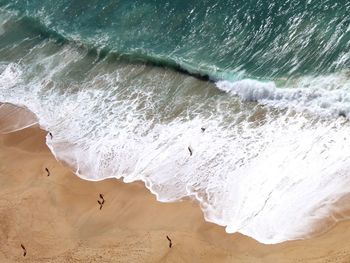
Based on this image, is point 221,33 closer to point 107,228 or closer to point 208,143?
point 208,143

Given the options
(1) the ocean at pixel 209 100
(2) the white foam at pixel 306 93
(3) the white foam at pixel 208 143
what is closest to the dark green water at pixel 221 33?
(1) the ocean at pixel 209 100

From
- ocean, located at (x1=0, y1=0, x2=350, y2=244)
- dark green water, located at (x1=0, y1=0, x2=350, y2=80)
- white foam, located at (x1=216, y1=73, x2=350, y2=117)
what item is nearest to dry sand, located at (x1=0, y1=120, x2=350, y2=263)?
ocean, located at (x1=0, y1=0, x2=350, y2=244)

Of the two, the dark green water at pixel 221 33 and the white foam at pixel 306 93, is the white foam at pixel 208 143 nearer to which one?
the white foam at pixel 306 93

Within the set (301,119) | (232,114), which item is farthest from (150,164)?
(301,119)

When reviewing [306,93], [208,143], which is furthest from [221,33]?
[208,143]

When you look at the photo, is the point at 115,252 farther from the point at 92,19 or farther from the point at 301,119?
the point at 92,19
